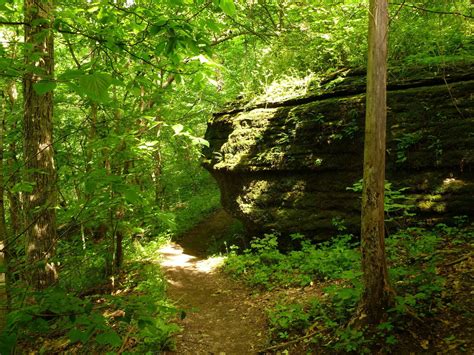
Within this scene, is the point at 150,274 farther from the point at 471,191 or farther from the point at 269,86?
the point at 471,191

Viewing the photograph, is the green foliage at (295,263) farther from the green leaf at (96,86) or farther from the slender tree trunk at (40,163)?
the green leaf at (96,86)

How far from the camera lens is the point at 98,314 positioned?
2.08 meters

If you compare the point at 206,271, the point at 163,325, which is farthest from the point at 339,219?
the point at 163,325

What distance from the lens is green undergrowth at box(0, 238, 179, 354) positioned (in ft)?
6.41

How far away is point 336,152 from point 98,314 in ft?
24.9

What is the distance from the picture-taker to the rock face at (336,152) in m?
7.11

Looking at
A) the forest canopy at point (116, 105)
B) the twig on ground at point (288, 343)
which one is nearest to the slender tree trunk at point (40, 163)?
the forest canopy at point (116, 105)

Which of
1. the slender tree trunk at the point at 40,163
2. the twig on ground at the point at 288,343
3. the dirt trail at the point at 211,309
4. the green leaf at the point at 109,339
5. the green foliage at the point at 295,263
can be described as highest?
the slender tree trunk at the point at 40,163

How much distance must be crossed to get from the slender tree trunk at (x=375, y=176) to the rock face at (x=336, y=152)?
8.47 feet

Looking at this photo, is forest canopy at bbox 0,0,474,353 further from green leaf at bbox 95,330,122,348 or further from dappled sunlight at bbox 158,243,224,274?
dappled sunlight at bbox 158,243,224,274

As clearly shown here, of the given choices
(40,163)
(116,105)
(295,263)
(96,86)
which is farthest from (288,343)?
(40,163)

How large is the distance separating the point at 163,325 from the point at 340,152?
19.6 feet

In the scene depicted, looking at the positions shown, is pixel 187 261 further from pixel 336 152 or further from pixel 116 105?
pixel 116 105

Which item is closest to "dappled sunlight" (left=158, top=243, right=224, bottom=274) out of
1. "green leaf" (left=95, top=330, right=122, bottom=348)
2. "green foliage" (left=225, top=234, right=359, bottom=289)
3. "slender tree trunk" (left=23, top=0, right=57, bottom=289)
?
"green foliage" (left=225, top=234, right=359, bottom=289)
